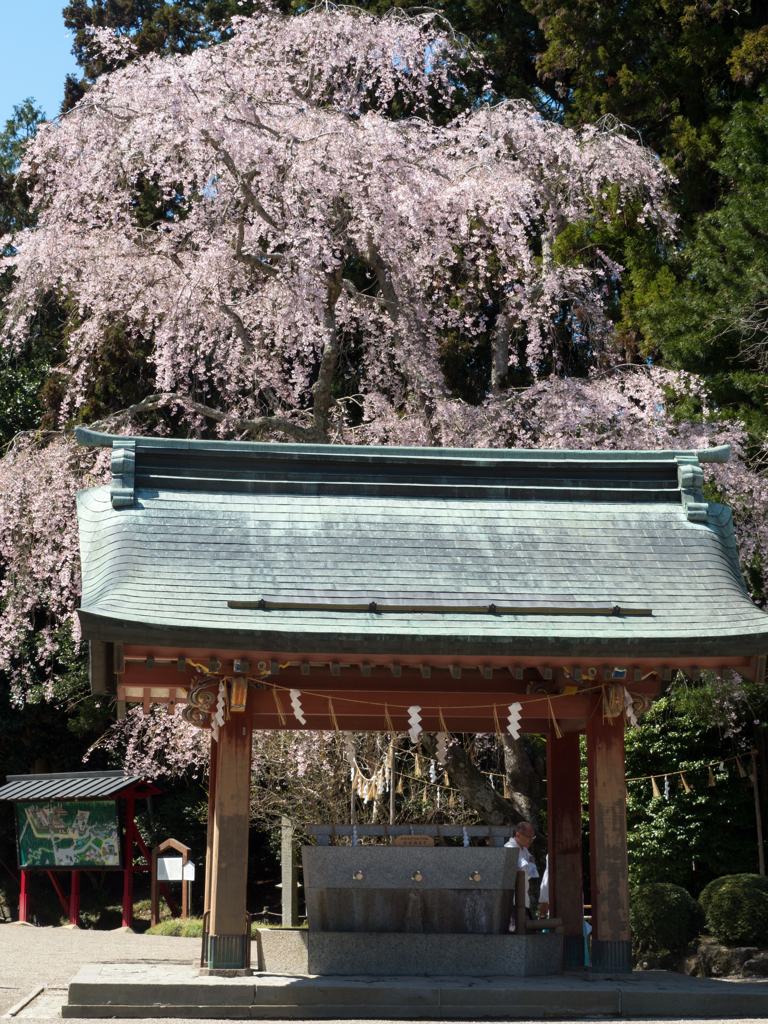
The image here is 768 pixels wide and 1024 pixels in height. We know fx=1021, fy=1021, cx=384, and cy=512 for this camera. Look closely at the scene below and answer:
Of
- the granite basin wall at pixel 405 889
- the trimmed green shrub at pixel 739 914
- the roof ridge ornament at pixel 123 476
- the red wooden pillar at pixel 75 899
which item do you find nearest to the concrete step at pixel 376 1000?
the granite basin wall at pixel 405 889

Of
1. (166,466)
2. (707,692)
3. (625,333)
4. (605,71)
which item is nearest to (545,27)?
(605,71)

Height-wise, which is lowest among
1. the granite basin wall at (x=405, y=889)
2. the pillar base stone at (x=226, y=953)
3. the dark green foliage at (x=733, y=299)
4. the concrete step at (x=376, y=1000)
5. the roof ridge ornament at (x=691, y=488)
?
the concrete step at (x=376, y=1000)

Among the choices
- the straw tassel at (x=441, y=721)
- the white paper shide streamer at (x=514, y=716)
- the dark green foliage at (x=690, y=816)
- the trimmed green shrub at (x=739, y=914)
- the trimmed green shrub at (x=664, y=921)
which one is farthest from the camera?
the dark green foliage at (x=690, y=816)

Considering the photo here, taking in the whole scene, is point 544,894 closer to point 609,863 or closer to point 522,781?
point 609,863

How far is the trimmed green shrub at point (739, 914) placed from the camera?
878 centimetres

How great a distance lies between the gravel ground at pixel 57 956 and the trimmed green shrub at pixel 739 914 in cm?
321

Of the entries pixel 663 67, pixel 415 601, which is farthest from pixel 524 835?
pixel 663 67

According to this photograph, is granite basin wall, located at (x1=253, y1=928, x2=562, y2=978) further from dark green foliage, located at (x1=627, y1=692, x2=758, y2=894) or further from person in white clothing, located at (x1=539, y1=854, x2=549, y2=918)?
dark green foliage, located at (x1=627, y1=692, x2=758, y2=894)

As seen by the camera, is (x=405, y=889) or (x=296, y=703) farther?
(x=296, y=703)

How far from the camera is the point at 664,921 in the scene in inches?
354

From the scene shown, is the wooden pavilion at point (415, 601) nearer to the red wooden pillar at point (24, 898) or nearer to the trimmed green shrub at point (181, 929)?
the trimmed green shrub at point (181, 929)

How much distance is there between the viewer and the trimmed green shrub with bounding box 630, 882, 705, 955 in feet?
29.5

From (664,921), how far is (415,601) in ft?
14.8

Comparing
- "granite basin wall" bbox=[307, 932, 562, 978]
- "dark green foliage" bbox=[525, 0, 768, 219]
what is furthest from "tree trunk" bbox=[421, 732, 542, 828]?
"dark green foliage" bbox=[525, 0, 768, 219]
